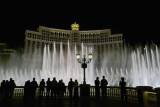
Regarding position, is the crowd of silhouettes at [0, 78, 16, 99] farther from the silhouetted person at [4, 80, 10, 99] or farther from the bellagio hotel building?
the bellagio hotel building

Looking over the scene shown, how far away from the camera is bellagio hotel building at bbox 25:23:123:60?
80150 mm

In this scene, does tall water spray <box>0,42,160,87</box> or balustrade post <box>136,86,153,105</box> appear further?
tall water spray <box>0,42,160,87</box>

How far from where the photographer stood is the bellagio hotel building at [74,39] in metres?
80.2

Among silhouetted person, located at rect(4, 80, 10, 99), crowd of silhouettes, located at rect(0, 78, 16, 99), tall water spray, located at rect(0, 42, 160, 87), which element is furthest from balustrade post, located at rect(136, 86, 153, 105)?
tall water spray, located at rect(0, 42, 160, 87)

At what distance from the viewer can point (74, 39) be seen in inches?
3484

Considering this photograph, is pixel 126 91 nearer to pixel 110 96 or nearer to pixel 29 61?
pixel 110 96

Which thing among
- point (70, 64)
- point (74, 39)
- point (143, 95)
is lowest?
point (143, 95)

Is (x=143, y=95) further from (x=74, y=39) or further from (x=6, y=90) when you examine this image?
(x=74, y=39)

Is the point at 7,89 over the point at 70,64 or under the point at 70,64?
under

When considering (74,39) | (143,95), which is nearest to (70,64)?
(74,39)

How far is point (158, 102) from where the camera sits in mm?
7145

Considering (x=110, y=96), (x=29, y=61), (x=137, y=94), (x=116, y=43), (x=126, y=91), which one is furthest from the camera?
(x=116, y=43)

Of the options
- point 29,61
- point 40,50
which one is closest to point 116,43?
point 40,50

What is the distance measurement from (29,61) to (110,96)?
65339 mm
